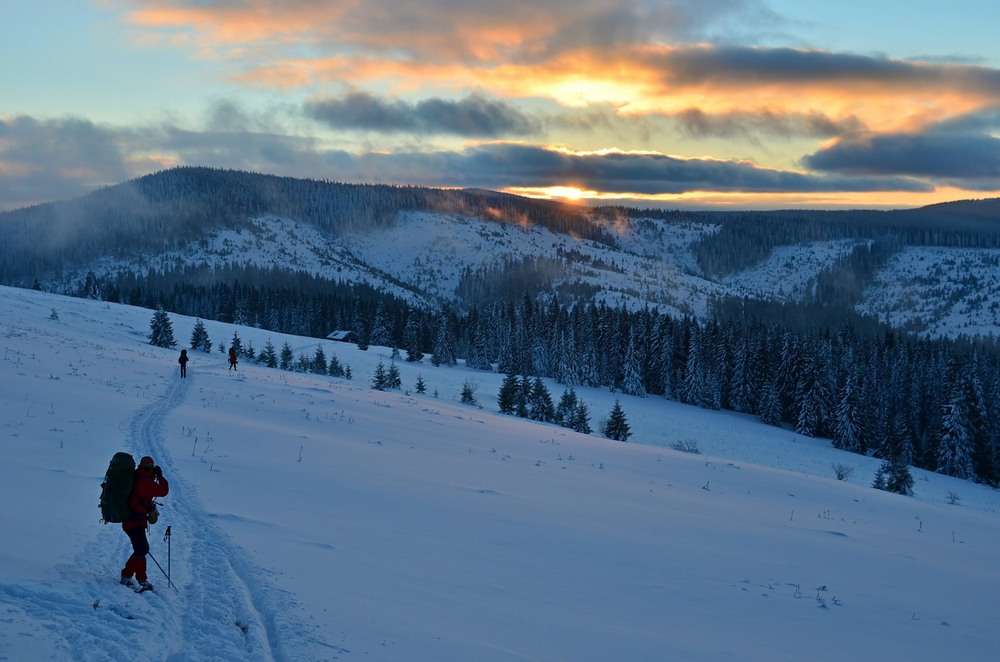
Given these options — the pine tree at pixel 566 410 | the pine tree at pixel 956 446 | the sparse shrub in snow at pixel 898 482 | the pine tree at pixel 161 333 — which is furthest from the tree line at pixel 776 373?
the pine tree at pixel 161 333

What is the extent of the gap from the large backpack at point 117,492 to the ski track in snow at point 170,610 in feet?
2.29

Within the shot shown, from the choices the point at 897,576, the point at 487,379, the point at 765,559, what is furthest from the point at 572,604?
the point at 487,379

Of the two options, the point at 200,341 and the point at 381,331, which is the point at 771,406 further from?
the point at 381,331

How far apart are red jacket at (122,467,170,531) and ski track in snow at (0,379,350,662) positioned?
63 cm

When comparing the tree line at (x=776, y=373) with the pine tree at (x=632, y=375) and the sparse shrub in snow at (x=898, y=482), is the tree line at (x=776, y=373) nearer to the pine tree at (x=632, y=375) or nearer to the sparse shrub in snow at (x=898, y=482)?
the pine tree at (x=632, y=375)

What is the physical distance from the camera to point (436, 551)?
10.4m

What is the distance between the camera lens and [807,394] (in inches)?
2645

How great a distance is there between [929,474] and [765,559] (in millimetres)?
50824

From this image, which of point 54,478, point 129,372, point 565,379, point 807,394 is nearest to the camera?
point 54,478

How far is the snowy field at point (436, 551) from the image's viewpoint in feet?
23.1

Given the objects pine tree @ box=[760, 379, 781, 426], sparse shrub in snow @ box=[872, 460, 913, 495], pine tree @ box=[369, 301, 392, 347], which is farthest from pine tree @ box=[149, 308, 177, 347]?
pine tree @ box=[760, 379, 781, 426]

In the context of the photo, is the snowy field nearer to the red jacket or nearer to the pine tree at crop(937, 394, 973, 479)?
the red jacket

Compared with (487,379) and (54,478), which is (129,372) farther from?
(487,379)

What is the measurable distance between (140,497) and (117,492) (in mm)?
254
